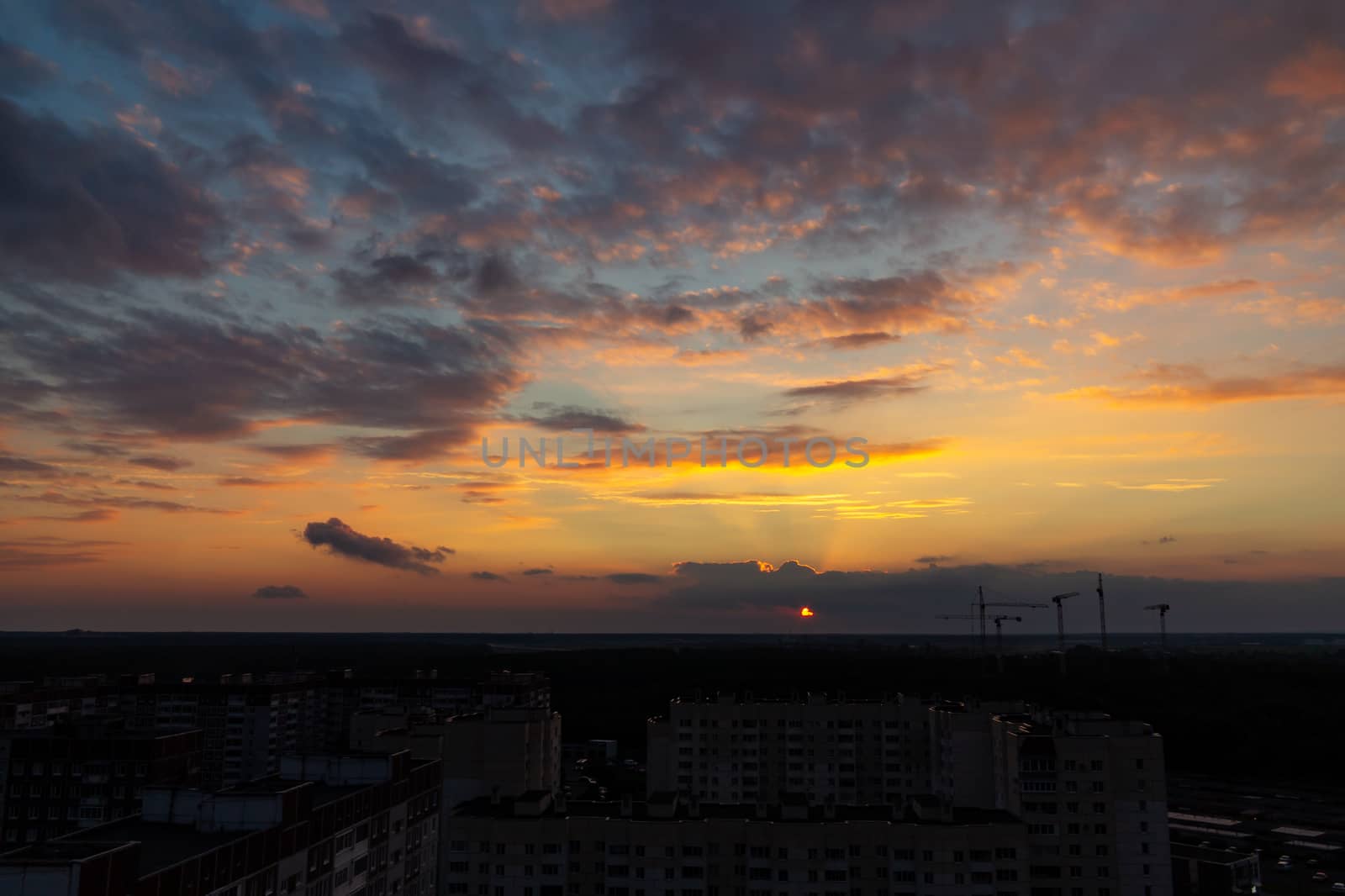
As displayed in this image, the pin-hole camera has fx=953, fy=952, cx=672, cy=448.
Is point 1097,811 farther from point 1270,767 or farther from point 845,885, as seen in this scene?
point 1270,767

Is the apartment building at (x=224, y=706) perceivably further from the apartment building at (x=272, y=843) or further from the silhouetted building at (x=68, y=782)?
the apartment building at (x=272, y=843)

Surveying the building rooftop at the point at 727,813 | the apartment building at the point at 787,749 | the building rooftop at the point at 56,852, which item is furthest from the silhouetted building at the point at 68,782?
the apartment building at the point at 787,749

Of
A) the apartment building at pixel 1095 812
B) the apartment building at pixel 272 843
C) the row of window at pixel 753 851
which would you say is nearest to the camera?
the apartment building at pixel 272 843

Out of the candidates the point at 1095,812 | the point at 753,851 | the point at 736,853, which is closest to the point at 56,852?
the point at 736,853

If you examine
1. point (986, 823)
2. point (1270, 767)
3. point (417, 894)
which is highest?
point (986, 823)

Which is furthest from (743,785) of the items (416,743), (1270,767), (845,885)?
(1270,767)

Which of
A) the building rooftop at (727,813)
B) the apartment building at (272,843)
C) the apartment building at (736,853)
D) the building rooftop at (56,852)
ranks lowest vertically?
the apartment building at (736,853)

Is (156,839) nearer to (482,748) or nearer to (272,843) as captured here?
(272,843)
